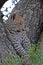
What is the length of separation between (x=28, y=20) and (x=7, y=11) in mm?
1076

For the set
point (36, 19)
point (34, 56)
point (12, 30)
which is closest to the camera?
point (34, 56)

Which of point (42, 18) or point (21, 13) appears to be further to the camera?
point (42, 18)

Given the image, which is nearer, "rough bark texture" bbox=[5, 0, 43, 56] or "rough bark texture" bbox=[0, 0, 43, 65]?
"rough bark texture" bbox=[0, 0, 43, 65]

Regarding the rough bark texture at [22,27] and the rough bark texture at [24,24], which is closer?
the rough bark texture at [22,27]

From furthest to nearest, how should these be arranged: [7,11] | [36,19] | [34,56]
Answer: [7,11] → [36,19] → [34,56]

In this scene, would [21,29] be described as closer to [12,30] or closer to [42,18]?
[12,30]

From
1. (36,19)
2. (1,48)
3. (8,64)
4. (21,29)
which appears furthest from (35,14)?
(8,64)

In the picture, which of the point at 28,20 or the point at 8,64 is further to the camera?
the point at 28,20

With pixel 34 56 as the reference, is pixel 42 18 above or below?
below

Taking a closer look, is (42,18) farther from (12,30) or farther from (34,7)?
(12,30)

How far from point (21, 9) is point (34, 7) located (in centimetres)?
19

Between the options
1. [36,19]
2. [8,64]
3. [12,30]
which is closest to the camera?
[8,64]

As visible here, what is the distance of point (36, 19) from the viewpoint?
11.8 ft

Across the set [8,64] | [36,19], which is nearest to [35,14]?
[36,19]
